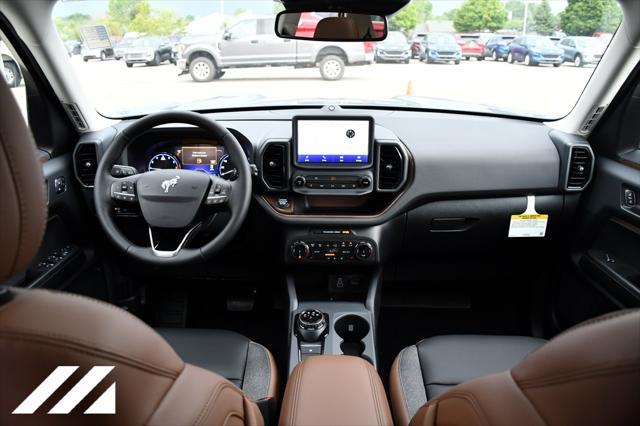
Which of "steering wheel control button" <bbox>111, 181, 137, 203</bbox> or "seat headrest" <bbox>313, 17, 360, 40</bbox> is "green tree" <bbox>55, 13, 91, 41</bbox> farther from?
"seat headrest" <bbox>313, 17, 360, 40</bbox>

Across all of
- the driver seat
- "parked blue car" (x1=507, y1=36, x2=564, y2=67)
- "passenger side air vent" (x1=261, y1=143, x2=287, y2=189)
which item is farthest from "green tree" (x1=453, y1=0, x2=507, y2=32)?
the driver seat

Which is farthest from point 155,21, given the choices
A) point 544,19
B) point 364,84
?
point 544,19

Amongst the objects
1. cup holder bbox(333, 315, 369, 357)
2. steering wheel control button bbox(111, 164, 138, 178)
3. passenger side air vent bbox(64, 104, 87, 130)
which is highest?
passenger side air vent bbox(64, 104, 87, 130)

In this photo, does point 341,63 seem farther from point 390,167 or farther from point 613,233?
point 613,233

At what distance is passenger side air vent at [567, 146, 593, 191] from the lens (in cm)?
282

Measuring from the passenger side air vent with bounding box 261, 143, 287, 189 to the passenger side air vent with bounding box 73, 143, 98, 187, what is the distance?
912mm

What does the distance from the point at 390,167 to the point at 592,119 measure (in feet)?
3.57

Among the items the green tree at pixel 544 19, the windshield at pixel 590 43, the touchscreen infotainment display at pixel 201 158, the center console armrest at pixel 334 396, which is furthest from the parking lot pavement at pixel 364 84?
the center console armrest at pixel 334 396

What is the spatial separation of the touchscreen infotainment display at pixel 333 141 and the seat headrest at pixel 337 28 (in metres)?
0.51

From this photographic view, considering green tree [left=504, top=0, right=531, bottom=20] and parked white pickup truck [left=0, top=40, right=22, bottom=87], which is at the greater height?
green tree [left=504, top=0, right=531, bottom=20]

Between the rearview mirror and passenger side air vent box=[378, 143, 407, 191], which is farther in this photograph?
passenger side air vent box=[378, 143, 407, 191]

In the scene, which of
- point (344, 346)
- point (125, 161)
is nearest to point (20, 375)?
point (344, 346)

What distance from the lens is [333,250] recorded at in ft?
9.46

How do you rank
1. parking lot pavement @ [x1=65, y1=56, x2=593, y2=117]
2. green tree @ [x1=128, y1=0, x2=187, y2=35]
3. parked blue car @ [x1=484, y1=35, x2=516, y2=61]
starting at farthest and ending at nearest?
1. green tree @ [x1=128, y1=0, x2=187, y2=35]
2. parked blue car @ [x1=484, y1=35, x2=516, y2=61]
3. parking lot pavement @ [x1=65, y1=56, x2=593, y2=117]
